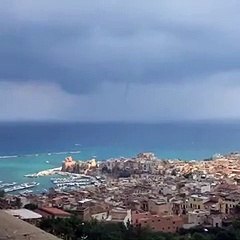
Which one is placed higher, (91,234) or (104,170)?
(104,170)

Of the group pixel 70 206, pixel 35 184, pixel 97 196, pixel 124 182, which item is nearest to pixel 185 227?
pixel 70 206

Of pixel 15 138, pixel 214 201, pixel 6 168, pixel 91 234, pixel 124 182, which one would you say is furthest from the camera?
pixel 15 138

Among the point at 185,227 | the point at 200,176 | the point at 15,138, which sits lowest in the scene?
the point at 185,227

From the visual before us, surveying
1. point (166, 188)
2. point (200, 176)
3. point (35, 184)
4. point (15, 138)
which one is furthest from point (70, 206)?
point (15, 138)

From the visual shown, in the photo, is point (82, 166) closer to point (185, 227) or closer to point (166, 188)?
point (166, 188)

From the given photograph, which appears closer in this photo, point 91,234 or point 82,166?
point 91,234

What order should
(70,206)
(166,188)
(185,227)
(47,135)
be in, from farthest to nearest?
(47,135) → (166,188) → (70,206) → (185,227)
